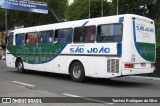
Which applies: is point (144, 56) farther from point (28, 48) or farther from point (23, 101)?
point (28, 48)

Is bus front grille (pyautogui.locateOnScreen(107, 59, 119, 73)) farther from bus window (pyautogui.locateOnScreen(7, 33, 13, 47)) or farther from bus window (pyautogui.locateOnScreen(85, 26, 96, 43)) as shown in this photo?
bus window (pyautogui.locateOnScreen(7, 33, 13, 47))

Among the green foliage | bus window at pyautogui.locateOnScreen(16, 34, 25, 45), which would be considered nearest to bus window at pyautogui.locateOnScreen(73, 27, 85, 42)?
bus window at pyautogui.locateOnScreen(16, 34, 25, 45)

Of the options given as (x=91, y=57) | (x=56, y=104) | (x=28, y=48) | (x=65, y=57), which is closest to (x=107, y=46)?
(x=91, y=57)

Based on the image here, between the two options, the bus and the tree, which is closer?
the bus

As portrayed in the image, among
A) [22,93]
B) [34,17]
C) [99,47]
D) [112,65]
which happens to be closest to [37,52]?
[99,47]

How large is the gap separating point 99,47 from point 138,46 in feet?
5.28

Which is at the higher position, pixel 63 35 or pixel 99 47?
pixel 63 35

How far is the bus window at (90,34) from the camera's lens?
1470 cm

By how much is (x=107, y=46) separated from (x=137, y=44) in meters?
1.19

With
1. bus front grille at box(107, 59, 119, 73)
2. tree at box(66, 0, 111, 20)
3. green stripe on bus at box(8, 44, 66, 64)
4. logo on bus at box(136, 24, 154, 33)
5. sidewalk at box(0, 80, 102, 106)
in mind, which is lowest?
sidewalk at box(0, 80, 102, 106)

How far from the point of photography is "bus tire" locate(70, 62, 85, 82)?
1514 cm

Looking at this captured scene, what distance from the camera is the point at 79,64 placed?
50.3 feet

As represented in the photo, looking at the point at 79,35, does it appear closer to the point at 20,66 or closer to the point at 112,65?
the point at 112,65

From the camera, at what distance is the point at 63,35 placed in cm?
1641
